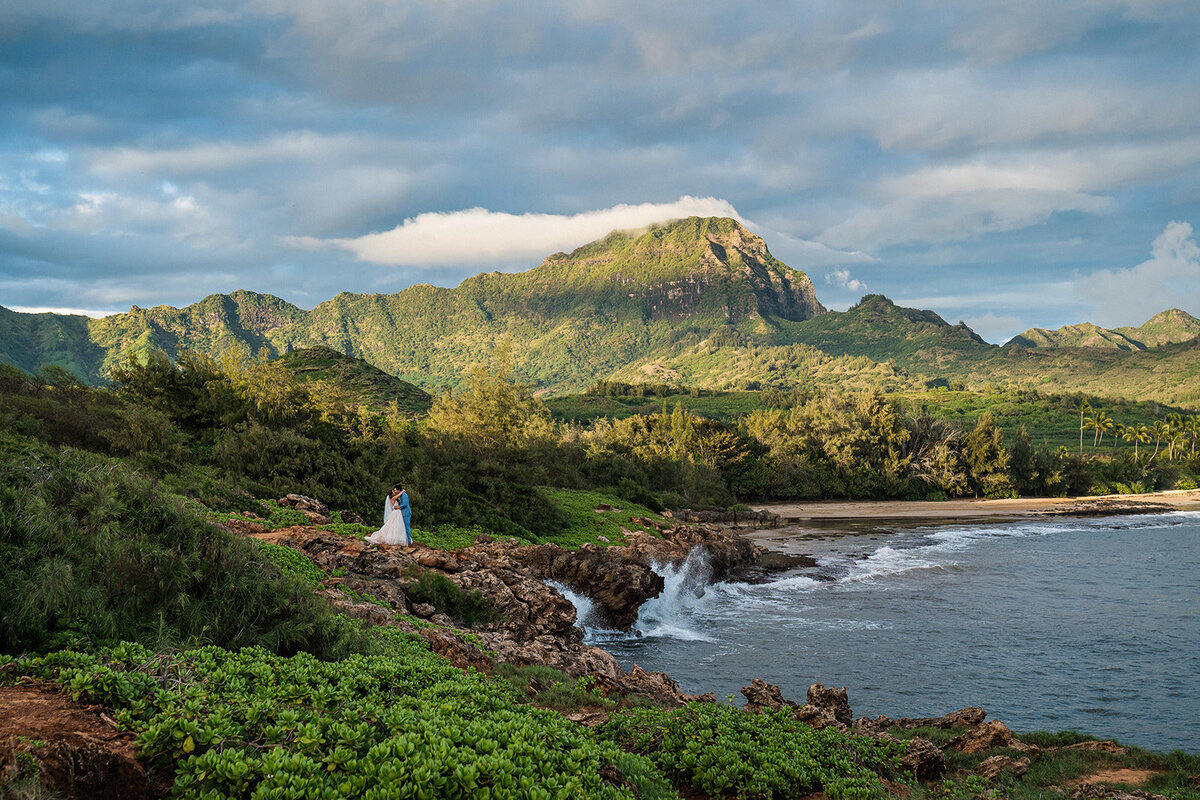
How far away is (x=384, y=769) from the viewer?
4852 millimetres

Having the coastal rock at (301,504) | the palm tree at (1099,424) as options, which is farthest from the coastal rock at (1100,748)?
the palm tree at (1099,424)

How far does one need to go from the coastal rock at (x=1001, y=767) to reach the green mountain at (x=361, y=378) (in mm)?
83347

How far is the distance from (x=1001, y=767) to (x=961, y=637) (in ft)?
50.4

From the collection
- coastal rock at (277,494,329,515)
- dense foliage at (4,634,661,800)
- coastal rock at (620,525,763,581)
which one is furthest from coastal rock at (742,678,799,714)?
coastal rock at (277,494,329,515)

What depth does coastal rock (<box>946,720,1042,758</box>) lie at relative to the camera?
12156 millimetres

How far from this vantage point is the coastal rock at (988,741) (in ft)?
39.9

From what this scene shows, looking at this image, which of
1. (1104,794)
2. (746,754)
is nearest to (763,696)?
(746,754)

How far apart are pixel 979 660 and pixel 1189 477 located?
102360 millimetres

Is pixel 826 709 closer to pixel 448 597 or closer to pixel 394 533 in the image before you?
pixel 448 597

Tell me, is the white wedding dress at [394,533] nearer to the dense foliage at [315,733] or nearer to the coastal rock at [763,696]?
the coastal rock at [763,696]

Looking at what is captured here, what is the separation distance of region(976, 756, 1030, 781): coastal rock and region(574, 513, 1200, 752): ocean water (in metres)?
6.40

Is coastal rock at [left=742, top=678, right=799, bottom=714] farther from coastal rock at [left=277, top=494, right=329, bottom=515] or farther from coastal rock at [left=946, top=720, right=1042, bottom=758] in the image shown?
coastal rock at [left=277, top=494, right=329, bottom=515]

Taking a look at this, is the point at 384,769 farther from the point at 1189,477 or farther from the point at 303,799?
the point at 1189,477

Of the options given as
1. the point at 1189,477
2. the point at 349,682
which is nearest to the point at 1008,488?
the point at 1189,477
